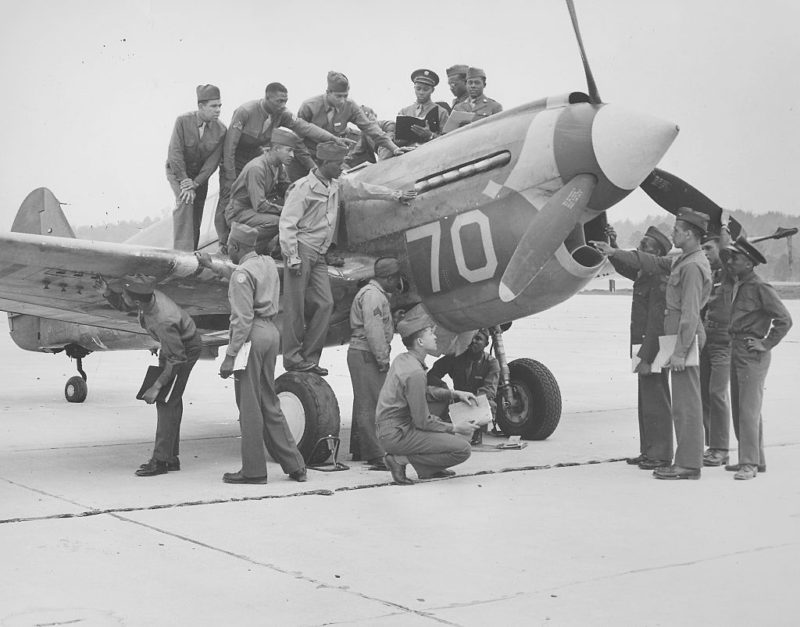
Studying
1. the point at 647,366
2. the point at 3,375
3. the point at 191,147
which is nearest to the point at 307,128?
the point at 191,147

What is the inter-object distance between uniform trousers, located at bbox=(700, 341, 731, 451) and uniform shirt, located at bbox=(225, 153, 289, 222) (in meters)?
3.44

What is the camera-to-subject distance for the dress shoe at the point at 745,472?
7363mm

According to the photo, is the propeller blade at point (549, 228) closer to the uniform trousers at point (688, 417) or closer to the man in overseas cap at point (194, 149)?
the uniform trousers at point (688, 417)

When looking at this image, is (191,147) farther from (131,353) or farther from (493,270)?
(131,353)

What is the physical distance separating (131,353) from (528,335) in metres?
8.81

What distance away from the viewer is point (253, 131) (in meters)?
9.57

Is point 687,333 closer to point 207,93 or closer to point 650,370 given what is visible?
point 650,370

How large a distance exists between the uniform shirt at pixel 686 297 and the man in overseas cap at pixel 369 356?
76.6 inches

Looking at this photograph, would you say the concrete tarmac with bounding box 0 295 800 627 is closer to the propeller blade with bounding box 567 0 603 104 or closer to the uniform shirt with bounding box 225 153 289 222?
the uniform shirt with bounding box 225 153 289 222

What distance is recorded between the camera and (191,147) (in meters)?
9.52

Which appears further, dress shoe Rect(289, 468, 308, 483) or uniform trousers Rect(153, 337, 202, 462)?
uniform trousers Rect(153, 337, 202, 462)

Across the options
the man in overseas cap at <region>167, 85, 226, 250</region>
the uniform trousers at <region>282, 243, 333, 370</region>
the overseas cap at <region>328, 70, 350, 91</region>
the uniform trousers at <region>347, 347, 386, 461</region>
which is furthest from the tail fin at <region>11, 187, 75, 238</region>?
the uniform trousers at <region>347, 347, 386, 461</region>

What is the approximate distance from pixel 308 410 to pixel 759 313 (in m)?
3.15

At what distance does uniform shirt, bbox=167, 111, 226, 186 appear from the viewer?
946 centimetres
